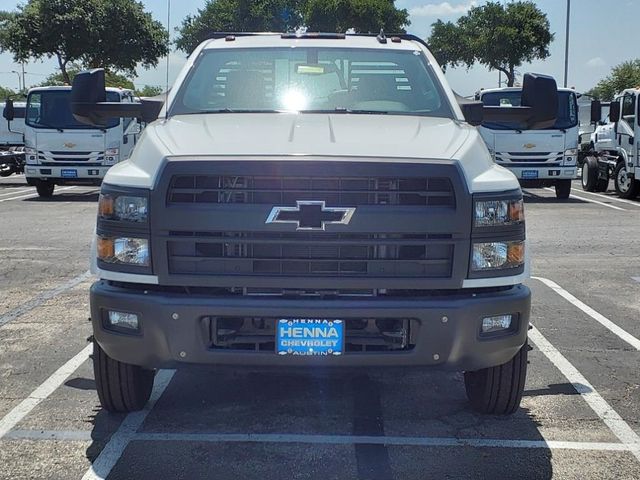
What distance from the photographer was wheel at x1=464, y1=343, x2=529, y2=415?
418 centimetres

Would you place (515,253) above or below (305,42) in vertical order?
below

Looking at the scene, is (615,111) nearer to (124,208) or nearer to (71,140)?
(71,140)

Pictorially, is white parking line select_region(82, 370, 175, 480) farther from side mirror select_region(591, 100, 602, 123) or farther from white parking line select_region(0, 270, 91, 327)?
side mirror select_region(591, 100, 602, 123)

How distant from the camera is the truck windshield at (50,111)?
1691cm

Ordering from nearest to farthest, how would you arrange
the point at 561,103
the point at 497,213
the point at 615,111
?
1. the point at 497,213
2. the point at 561,103
3. the point at 615,111

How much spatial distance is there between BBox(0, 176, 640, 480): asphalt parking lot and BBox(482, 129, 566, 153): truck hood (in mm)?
10334

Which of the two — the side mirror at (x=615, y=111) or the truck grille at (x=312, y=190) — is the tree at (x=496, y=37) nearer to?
the side mirror at (x=615, y=111)

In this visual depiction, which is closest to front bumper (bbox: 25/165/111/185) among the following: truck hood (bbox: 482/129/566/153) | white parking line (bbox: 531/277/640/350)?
truck hood (bbox: 482/129/566/153)

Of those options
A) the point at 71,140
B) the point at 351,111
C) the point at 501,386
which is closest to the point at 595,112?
the point at 71,140

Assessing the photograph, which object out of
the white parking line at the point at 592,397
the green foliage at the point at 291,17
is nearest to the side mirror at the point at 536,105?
the white parking line at the point at 592,397

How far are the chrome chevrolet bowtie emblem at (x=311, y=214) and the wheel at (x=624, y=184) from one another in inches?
583

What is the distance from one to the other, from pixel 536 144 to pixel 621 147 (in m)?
2.17

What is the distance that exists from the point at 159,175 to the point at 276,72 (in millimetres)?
1768

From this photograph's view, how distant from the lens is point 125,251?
3705mm
